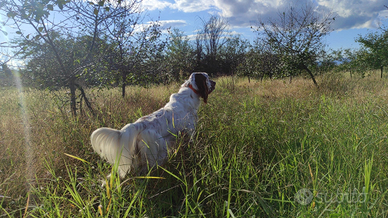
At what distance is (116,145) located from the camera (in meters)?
1.95

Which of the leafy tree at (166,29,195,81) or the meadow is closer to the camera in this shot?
the meadow

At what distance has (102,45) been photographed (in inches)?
174

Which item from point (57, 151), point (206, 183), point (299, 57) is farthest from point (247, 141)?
point (299, 57)

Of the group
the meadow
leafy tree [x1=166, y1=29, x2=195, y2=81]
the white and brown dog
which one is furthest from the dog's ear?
leafy tree [x1=166, y1=29, x2=195, y2=81]

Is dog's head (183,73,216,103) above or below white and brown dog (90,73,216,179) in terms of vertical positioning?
above

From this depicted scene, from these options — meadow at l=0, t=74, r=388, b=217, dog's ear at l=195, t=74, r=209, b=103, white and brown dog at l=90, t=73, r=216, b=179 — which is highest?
dog's ear at l=195, t=74, r=209, b=103

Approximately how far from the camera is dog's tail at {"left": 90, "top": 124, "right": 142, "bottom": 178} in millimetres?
1936

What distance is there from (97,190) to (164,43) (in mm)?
4907

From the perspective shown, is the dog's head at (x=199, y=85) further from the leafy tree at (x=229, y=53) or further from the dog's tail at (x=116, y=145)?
the leafy tree at (x=229, y=53)

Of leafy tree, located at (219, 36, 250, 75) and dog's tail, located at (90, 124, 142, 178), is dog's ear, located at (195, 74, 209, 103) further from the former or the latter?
leafy tree, located at (219, 36, 250, 75)

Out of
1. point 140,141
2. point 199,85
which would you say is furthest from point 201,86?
point 140,141

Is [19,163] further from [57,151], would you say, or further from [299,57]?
[299,57]

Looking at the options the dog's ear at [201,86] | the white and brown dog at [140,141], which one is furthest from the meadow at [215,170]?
the dog's ear at [201,86]

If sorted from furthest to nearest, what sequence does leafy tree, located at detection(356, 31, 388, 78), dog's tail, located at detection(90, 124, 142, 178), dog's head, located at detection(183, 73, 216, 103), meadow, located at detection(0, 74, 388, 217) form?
leafy tree, located at detection(356, 31, 388, 78) → dog's head, located at detection(183, 73, 216, 103) → dog's tail, located at detection(90, 124, 142, 178) → meadow, located at detection(0, 74, 388, 217)
